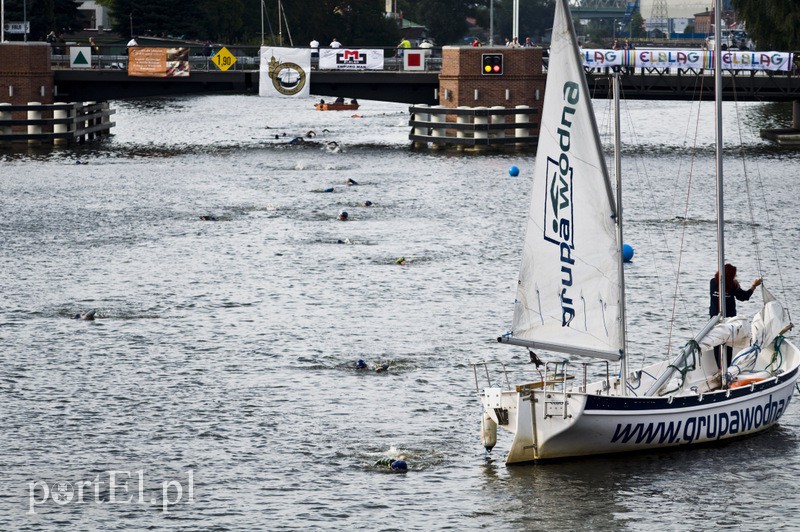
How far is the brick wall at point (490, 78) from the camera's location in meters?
100

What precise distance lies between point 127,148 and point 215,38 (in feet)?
275

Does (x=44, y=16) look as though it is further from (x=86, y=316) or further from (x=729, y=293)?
(x=729, y=293)

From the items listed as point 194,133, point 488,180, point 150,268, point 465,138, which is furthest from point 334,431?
point 194,133

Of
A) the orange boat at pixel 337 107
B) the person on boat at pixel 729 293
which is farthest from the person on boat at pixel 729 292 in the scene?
the orange boat at pixel 337 107

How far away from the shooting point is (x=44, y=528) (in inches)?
1047

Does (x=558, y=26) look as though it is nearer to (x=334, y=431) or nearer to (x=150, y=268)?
(x=334, y=431)

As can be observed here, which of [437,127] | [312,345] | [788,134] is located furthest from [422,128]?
[312,345]

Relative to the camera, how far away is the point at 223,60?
10544 cm

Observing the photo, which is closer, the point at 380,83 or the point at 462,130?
the point at 462,130

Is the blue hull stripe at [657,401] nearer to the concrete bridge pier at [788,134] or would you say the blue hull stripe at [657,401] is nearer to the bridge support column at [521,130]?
the bridge support column at [521,130]

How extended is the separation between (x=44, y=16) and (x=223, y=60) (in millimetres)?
66040

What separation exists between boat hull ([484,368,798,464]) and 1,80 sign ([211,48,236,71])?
78.6m

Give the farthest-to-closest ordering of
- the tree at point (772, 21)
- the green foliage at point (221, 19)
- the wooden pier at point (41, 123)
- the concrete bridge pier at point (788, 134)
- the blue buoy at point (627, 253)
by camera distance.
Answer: the green foliage at point (221, 19) → the tree at point (772, 21) → the concrete bridge pier at point (788, 134) → the wooden pier at point (41, 123) → the blue buoy at point (627, 253)

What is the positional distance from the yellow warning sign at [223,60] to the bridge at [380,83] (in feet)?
1.64
